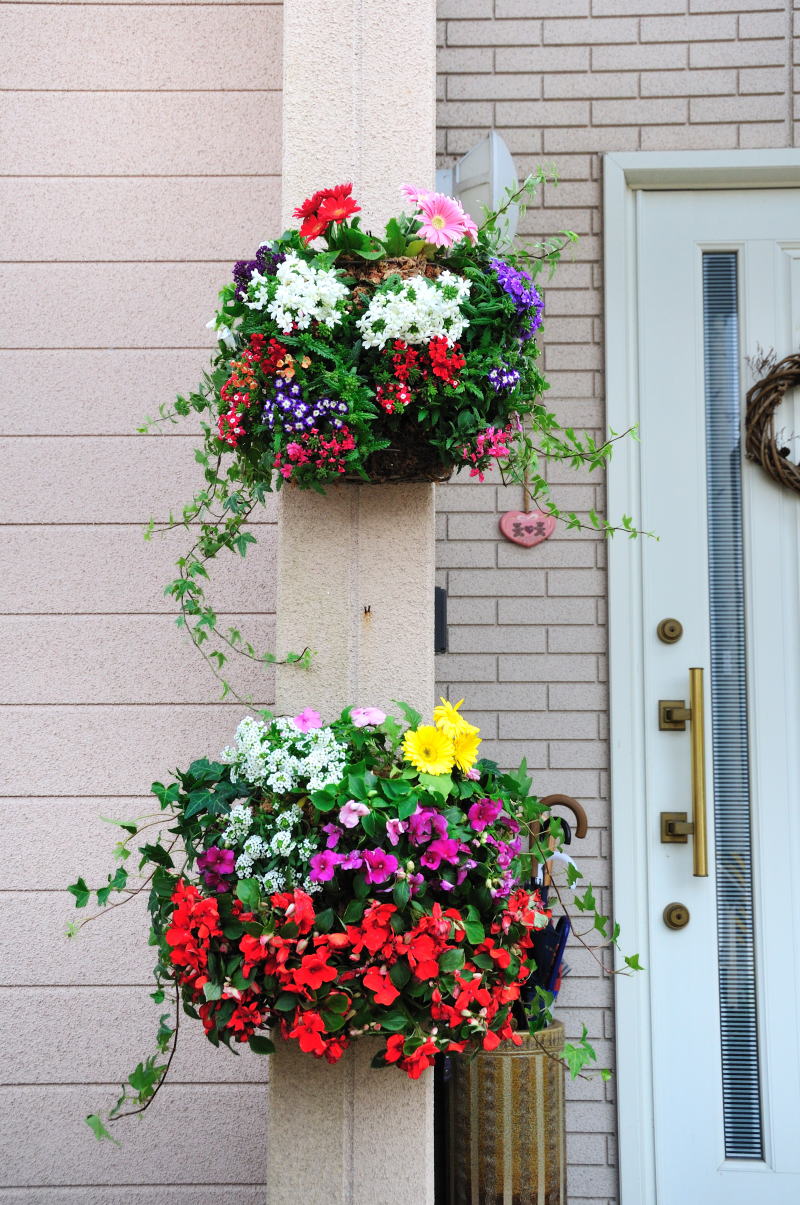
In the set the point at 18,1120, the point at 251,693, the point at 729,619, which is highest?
the point at 729,619

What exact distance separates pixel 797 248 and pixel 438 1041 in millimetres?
2005

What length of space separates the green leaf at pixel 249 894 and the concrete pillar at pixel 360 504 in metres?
0.33

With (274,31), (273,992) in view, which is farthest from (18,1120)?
(274,31)

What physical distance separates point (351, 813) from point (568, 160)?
1.79 meters

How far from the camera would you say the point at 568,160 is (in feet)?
8.07

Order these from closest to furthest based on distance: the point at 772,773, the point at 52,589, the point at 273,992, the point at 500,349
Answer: the point at 273,992
the point at 500,349
the point at 52,589
the point at 772,773

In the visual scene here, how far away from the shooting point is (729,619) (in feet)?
7.86

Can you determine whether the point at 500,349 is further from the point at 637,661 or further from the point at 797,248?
the point at 797,248

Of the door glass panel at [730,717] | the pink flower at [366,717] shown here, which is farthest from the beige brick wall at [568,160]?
the pink flower at [366,717]

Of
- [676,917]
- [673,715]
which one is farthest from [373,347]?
[676,917]

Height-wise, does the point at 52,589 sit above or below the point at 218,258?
below

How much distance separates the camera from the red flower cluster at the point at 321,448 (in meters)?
1.37

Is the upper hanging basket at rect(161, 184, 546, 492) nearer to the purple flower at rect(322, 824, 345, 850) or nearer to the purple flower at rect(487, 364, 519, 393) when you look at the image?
the purple flower at rect(487, 364, 519, 393)

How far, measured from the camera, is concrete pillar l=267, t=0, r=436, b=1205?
1579 millimetres
